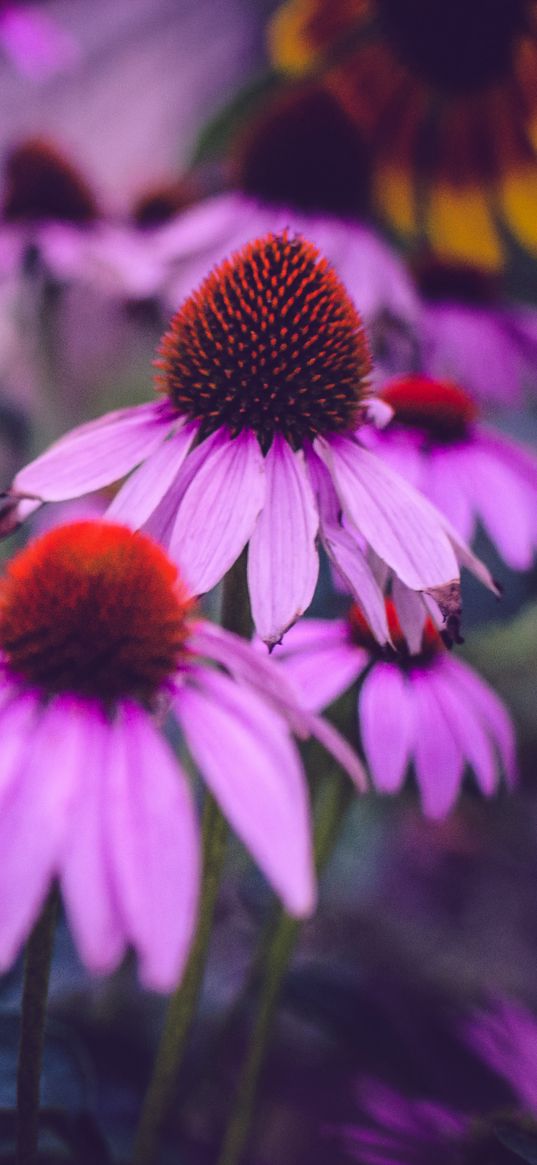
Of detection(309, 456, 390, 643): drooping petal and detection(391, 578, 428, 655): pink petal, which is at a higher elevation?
detection(309, 456, 390, 643): drooping petal

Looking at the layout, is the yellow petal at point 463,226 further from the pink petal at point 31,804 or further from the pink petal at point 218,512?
the pink petal at point 31,804

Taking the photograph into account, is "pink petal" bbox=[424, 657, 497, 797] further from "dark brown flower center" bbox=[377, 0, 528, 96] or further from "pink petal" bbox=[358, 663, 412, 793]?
"dark brown flower center" bbox=[377, 0, 528, 96]

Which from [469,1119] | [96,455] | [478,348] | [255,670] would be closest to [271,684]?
[255,670]

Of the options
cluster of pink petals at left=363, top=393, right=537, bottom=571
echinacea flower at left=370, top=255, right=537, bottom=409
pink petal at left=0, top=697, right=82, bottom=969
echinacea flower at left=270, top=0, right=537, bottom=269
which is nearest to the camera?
pink petal at left=0, top=697, right=82, bottom=969

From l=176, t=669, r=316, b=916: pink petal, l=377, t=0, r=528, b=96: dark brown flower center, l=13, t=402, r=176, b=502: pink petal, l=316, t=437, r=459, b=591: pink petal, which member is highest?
l=377, t=0, r=528, b=96: dark brown flower center

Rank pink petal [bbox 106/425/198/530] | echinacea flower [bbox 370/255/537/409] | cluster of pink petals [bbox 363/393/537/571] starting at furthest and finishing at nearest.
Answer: echinacea flower [bbox 370/255/537/409]
cluster of pink petals [bbox 363/393/537/571]
pink petal [bbox 106/425/198/530]

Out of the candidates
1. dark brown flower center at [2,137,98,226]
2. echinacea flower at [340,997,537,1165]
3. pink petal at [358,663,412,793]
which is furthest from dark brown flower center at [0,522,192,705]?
dark brown flower center at [2,137,98,226]

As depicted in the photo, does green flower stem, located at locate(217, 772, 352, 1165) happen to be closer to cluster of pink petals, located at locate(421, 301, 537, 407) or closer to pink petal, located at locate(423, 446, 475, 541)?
pink petal, located at locate(423, 446, 475, 541)

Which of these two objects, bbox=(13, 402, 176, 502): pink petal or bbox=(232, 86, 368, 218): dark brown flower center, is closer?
bbox=(13, 402, 176, 502): pink petal
